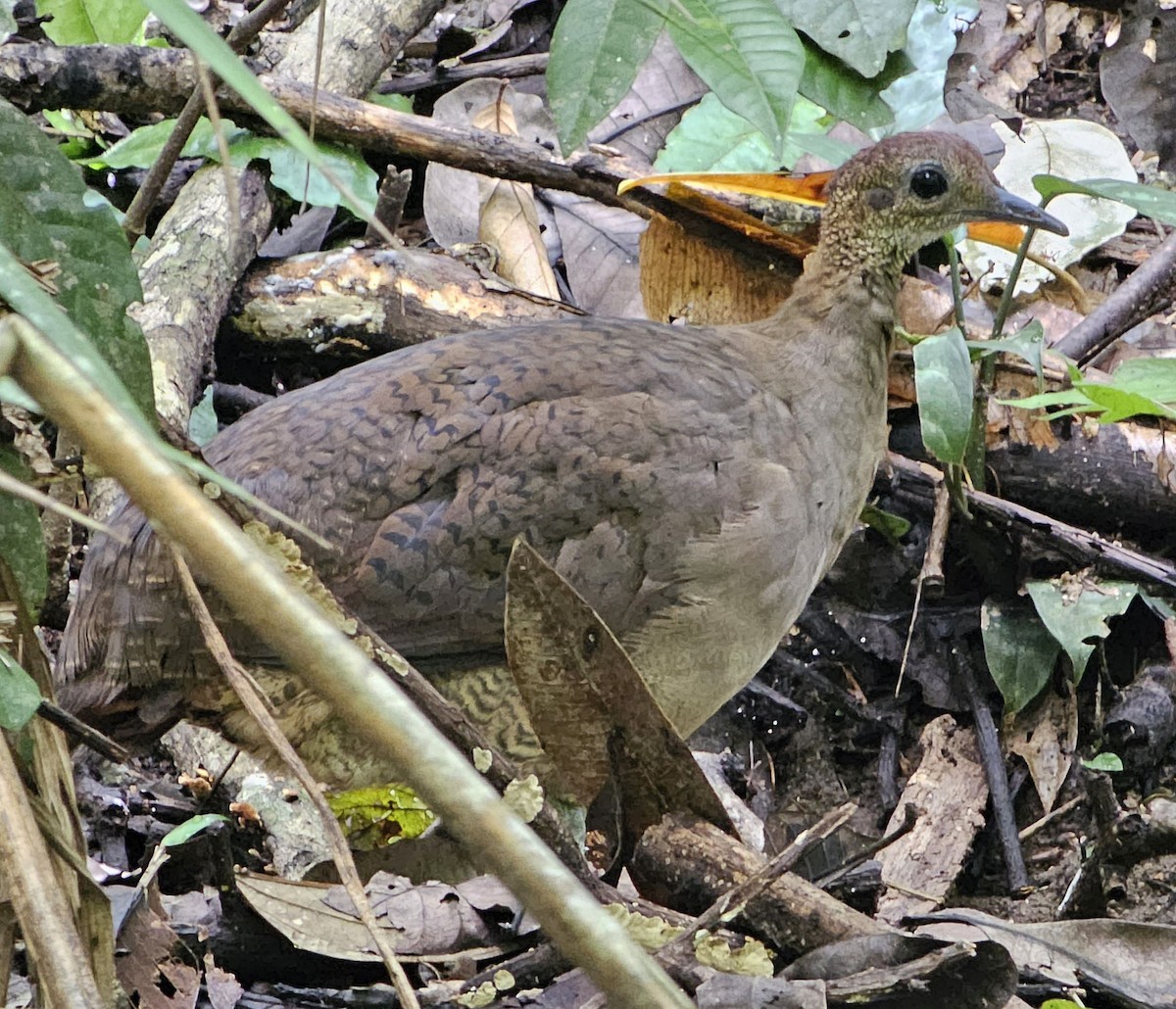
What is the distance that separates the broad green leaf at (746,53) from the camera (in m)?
1.74

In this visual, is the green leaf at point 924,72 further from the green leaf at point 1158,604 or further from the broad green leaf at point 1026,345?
the green leaf at point 1158,604

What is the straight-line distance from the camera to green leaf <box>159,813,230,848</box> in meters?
2.92

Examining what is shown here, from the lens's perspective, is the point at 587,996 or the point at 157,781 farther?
the point at 157,781

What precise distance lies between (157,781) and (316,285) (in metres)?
1.58

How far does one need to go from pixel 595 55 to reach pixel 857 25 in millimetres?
885

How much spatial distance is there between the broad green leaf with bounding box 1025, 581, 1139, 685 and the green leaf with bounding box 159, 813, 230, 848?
218cm

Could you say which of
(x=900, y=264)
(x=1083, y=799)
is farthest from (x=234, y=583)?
(x=1083, y=799)

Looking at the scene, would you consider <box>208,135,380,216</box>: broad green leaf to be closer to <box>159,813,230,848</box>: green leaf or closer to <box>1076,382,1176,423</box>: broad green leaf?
<box>159,813,230,848</box>: green leaf

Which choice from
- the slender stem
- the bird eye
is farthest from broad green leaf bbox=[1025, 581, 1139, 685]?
the slender stem

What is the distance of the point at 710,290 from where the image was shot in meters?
4.29

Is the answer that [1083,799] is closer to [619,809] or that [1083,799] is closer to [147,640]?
[619,809]

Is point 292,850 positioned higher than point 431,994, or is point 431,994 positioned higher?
point 431,994

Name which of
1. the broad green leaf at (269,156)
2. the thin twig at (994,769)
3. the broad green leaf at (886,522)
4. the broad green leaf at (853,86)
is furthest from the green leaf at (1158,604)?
the broad green leaf at (269,156)

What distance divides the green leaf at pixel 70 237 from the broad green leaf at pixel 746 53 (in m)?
0.71
